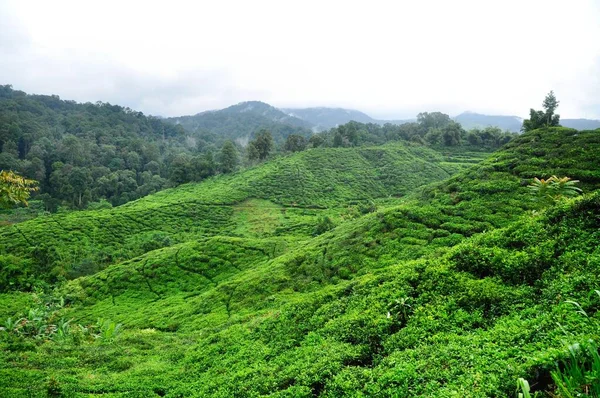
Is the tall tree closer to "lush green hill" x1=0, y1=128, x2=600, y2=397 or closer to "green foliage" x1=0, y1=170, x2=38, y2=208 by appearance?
"lush green hill" x1=0, y1=128, x2=600, y2=397

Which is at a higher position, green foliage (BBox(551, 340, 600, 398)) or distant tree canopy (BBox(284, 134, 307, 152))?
distant tree canopy (BBox(284, 134, 307, 152))

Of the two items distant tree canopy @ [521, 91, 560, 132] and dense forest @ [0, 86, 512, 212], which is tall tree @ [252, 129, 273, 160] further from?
distant tree canopy @ [521, 91, 560, 132]

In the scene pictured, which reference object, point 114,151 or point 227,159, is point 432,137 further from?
point 114,151

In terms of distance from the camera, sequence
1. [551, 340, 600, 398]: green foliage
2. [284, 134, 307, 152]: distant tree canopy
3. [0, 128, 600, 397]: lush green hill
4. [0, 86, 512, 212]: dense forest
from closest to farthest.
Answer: [551, 340, 600, 398]: green foliage
[0, 128, 600, 397]: lush green hill
[0, 86, 512, 212]: dense forest
[284, 134, 307, 152]: distant tree canopy

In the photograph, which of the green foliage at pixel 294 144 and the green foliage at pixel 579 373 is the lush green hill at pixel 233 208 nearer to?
the green foliage at pixel 294 144

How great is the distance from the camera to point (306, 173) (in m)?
69.8

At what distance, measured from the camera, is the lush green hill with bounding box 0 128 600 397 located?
556 cm

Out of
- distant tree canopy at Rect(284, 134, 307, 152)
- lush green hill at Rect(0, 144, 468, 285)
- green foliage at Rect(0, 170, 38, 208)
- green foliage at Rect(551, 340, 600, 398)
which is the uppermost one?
distant tree canopy at Rect(284, 134, 307, 152)

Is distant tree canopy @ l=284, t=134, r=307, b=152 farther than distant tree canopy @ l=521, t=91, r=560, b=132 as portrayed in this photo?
Yes

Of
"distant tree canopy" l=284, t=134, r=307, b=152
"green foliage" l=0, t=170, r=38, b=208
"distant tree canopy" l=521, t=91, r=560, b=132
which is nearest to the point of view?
"green foliage" l=0, t=170, r=38, b=208

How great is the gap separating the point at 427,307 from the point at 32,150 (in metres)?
118

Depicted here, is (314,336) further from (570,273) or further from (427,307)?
(570,273)

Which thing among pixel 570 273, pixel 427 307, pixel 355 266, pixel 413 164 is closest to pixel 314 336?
pixel 427 307

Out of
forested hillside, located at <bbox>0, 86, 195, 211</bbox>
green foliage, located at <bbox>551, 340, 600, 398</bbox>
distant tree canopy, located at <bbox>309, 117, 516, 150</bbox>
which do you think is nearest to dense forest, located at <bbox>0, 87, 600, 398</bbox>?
green foliage, located at <bbox>551, 340, 600, 398</bbox>
